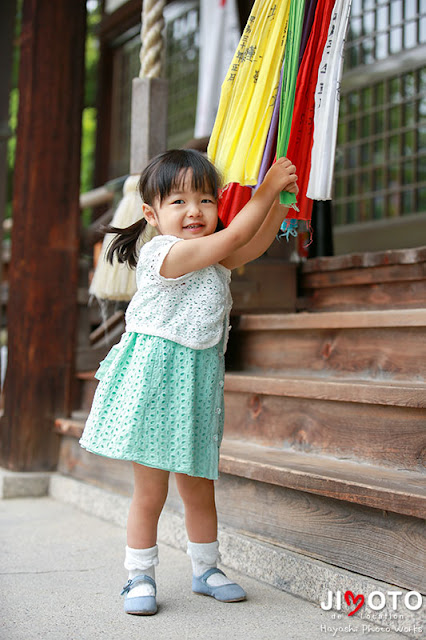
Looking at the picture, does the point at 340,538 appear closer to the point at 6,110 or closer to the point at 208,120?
the point at 208,120

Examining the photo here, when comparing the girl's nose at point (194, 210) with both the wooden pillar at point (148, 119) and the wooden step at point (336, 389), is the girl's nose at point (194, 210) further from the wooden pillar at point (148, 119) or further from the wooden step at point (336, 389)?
the wooden pillar at point (148, 119)

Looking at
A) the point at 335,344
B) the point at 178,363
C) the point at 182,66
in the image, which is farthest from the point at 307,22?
the point at 182,66

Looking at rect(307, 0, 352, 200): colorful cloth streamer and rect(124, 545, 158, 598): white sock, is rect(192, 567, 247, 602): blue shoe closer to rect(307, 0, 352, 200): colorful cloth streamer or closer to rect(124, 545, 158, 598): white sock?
rect(124, 545, 158, 598): white sock

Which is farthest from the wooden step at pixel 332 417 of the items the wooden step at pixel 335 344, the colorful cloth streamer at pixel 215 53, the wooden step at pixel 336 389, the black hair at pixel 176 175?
the colorful cloth streamer at pixel 215 53

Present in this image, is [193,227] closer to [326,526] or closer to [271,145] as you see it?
[271,145]

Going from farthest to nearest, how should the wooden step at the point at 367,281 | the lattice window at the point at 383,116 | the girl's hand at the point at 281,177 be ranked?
the lattice window at the point at 383,116, the wooden step at the point at 367,281, the girl's hand at the point at 281,177

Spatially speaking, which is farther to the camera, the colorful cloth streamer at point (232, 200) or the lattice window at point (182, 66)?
the lattice window at point (182, 66)

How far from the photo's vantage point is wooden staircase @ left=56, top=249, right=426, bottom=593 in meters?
1.77

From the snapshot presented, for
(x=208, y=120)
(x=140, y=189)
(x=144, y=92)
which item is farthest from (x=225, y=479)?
(x=208, y=120)

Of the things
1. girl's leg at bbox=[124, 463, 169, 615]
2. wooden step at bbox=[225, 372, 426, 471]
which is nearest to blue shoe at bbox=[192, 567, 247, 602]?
girl's leg at bbox=[124, 463, 169, 615]

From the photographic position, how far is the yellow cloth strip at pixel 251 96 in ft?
6.30

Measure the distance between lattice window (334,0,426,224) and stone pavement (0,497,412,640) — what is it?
3245 millimetres

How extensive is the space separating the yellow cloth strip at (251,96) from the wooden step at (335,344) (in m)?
0.75

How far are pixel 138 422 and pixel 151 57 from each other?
1.51 m
